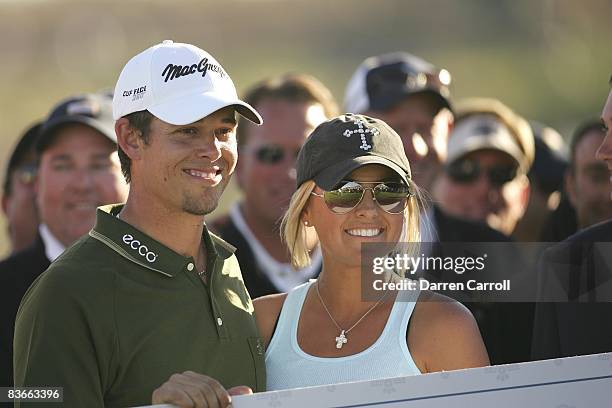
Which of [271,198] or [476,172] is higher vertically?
[476,172]

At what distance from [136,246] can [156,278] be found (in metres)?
Answer: 0.11

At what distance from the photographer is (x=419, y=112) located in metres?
5.86

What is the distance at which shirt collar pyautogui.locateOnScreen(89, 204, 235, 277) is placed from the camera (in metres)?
3.28

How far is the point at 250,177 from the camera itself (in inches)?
235

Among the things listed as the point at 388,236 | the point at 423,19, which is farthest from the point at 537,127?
the point at 423,19

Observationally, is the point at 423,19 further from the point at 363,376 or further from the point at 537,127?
the point at 363,376

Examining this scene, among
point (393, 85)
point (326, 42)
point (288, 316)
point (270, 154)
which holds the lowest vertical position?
point (288, 316)

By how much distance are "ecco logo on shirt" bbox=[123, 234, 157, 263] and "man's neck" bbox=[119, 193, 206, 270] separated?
87 millimetres

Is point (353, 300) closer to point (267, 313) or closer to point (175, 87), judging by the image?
point (267, 313)

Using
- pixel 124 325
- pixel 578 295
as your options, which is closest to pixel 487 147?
pixel 578 295

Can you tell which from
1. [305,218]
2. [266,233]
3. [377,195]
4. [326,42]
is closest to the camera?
[377,195]

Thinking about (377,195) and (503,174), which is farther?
(503,174)

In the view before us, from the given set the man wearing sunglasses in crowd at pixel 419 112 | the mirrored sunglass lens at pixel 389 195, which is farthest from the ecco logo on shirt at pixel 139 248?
the man wearing sunglasses in crowd at pixel 419 112

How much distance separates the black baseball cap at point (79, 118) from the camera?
5188 millimetres
